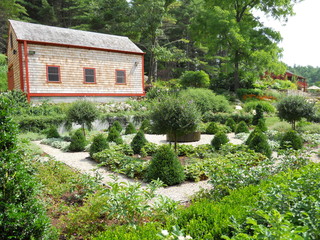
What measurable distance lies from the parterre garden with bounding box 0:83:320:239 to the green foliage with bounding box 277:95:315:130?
0.13 ft

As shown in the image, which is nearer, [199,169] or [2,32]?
[199,169]

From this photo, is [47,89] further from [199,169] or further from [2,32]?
[2,32]

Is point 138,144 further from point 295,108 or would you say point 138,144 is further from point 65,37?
point 65,37

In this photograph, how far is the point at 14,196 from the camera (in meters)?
2.76

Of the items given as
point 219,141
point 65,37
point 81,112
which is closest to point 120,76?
point 65,37

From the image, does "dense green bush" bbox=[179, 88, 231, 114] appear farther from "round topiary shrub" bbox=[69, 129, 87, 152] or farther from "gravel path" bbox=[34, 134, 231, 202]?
"round topiary shrub" bbox=[69, 129, 87, 152]

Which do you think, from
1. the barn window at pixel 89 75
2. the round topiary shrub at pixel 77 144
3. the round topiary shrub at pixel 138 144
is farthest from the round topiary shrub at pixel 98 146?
the barn window at pixel 89 75

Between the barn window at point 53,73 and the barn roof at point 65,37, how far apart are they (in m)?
1.70

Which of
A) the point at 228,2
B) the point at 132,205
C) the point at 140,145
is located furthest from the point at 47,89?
the point at 228,2

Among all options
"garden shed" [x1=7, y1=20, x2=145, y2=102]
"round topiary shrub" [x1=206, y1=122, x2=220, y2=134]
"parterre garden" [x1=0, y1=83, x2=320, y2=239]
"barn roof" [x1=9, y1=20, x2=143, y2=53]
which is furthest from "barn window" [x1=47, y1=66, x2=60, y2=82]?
"round topiary shrub" [x1=206, y1=122, x2=220, y2=134]

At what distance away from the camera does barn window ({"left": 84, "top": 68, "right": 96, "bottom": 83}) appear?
18.8m

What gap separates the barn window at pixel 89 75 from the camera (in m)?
18.8

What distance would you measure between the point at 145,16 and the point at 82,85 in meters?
11.7

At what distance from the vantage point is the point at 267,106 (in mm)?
19672
